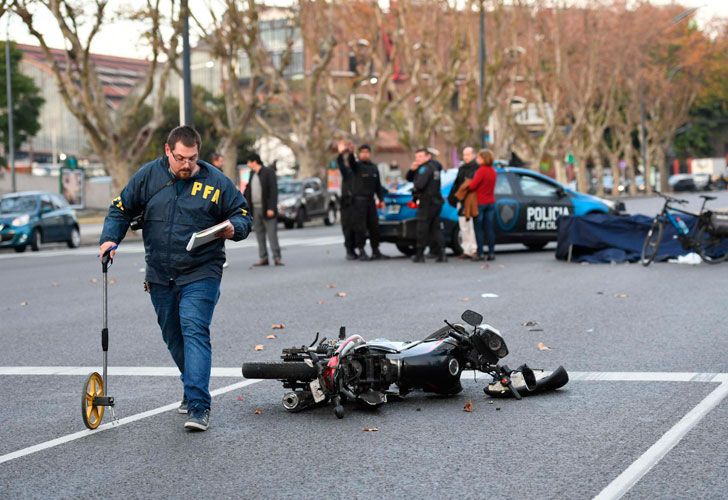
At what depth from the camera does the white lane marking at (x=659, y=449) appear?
577cm

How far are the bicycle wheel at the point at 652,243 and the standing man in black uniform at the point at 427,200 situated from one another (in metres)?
3.28

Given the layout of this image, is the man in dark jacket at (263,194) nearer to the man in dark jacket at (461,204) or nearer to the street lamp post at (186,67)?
the man in dark jacket at (461,204)

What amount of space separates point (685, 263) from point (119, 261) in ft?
35.5

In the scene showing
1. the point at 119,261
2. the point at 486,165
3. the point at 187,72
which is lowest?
the point at 119,261

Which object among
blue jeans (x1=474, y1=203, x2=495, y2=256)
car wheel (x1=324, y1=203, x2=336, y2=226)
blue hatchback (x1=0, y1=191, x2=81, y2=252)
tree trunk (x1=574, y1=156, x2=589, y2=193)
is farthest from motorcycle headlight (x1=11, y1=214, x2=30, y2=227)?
tree trunk (x1=574, y1=156, x2=589, y2=193)

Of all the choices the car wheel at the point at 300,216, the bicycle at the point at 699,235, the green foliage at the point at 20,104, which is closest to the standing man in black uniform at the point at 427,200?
the bicycle at the point at 699,235

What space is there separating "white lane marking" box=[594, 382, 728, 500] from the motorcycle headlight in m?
24.9

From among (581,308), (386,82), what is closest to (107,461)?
(581,308)

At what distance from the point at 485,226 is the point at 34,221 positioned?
13926 mm

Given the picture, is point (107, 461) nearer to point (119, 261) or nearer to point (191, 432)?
point (191, 432)

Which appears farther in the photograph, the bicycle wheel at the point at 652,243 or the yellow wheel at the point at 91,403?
the bicycle wheel at the point at 652,243

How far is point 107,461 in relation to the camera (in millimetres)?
6570

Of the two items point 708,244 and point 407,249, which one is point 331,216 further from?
point 708,244

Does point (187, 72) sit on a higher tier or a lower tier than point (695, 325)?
higher
